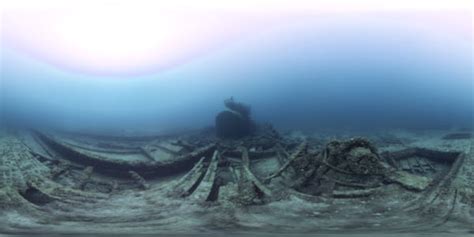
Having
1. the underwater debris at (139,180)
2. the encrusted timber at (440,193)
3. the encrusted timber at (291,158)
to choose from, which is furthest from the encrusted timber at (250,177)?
the encrusted timber at (440,193)

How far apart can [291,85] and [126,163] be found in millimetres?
2015

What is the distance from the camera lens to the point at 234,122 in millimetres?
7988

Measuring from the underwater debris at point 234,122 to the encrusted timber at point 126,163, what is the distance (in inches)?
8.7

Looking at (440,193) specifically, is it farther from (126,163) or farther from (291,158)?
(126,163)

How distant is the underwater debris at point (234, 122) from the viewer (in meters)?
7.92

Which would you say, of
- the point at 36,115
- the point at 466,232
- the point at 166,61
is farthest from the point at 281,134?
the point at 36,115

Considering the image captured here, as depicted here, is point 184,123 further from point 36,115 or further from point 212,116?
point 36,115

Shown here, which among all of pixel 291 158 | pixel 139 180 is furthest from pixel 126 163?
pixel 291 158

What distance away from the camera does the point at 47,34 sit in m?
8.13

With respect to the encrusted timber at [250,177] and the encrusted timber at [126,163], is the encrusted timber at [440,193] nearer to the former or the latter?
the encrusted timber at [250,177]

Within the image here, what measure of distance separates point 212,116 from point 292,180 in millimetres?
1124

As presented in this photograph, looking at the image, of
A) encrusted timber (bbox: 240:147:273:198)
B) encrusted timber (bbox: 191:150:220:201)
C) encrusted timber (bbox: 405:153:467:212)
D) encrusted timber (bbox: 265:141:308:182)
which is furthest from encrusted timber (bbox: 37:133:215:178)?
encrusted timber (bbox: 405:153:467:212)

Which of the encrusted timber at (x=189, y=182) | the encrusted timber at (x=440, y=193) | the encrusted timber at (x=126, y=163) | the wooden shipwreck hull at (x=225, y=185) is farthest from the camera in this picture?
the encrusted timber at (x=126, y=163)

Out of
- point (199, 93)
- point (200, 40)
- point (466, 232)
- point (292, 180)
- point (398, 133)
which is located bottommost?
point (466, 232)
